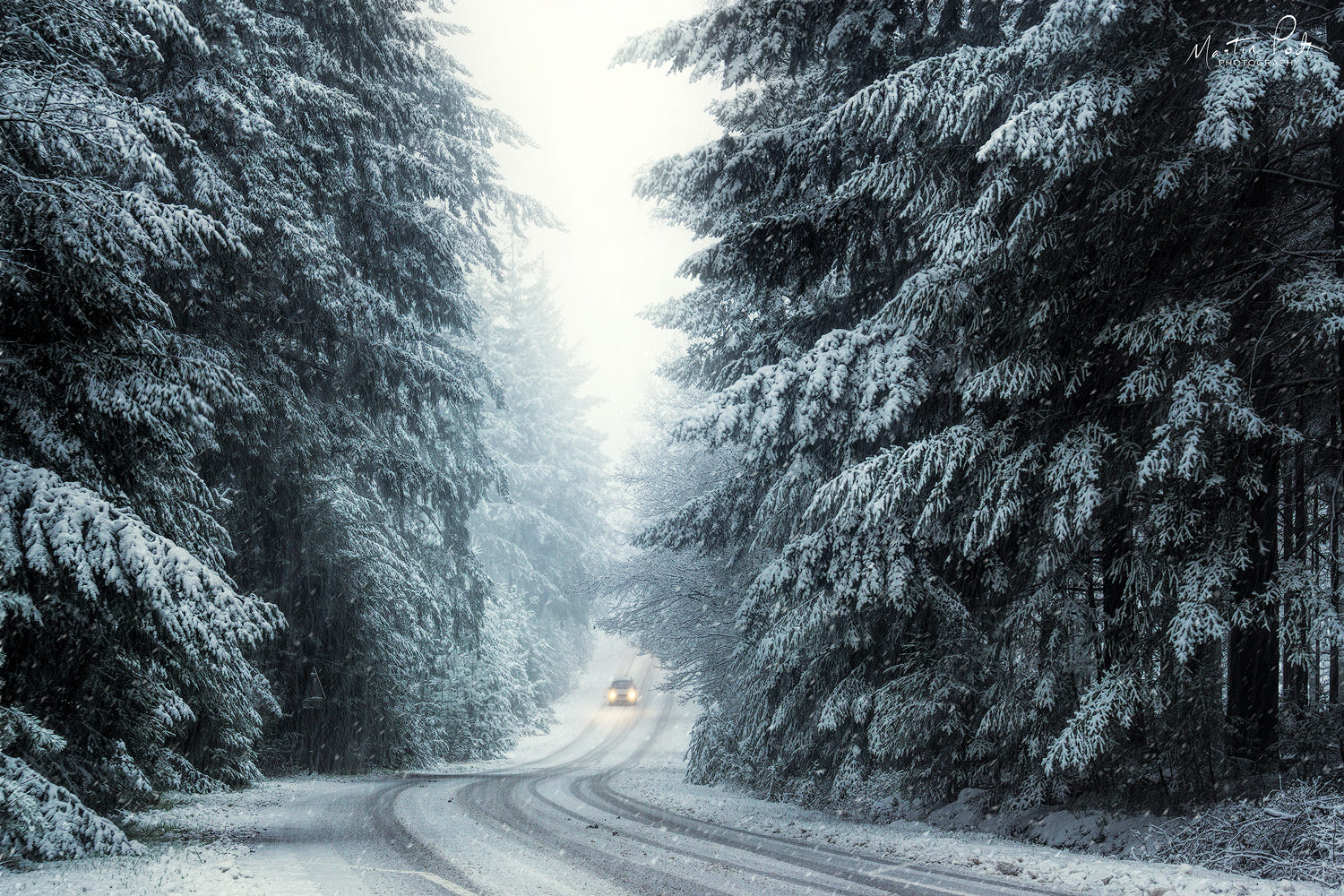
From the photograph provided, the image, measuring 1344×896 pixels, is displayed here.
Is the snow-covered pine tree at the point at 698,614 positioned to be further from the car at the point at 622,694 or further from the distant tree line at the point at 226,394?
the car at the point at 622,694

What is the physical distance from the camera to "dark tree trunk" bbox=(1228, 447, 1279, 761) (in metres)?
7.83

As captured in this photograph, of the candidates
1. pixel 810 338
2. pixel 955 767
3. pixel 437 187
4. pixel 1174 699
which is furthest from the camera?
pixel 437 187

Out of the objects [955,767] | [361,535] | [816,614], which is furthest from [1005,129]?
[361,535]

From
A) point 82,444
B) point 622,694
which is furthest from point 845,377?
point 622,694

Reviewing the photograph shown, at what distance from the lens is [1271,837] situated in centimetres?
639

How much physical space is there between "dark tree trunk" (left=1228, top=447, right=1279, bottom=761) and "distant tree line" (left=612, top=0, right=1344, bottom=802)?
0.03 meters

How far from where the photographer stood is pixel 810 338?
11.5 metres

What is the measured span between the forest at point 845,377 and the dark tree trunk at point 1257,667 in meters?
0.05

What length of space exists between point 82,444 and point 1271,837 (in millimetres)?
9471

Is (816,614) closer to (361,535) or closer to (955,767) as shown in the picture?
(955,767)

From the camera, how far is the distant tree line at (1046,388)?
6957mm

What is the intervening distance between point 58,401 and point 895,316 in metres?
7.56

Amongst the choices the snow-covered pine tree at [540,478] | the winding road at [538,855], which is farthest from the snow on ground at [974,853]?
the snow-covered pine tree at [540,478]

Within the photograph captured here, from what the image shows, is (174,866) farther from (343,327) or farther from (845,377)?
(343,327)
